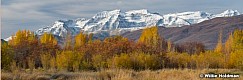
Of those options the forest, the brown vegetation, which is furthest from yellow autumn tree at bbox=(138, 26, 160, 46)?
the forest

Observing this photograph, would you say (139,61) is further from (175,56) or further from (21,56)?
(21,56)

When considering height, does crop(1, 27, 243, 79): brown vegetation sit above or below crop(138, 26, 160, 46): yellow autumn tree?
below

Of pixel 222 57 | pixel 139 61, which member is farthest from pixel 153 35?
pixel 139 61

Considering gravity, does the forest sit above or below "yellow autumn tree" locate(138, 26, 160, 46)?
below

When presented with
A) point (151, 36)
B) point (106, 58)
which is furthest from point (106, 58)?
point (151, 36)

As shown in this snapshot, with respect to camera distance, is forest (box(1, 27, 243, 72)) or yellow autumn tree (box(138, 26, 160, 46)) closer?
forest (box(1, 27, 243, 72))

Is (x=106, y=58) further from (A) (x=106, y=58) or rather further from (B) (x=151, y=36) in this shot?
(B) (x=151, y=36)

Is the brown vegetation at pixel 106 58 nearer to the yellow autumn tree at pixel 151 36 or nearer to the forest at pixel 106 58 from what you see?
the forest at pixel 106 58

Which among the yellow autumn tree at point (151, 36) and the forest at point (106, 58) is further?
the yellow autumn tree at point (151, 36)

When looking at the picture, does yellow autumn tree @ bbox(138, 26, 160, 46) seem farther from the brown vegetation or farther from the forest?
the forest

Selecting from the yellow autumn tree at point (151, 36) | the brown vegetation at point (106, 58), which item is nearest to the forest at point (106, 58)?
the brown vegetation at point (106, 58)

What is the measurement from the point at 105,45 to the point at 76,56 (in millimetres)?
10068

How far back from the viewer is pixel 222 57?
48.1 meters

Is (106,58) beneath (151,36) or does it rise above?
beneath
